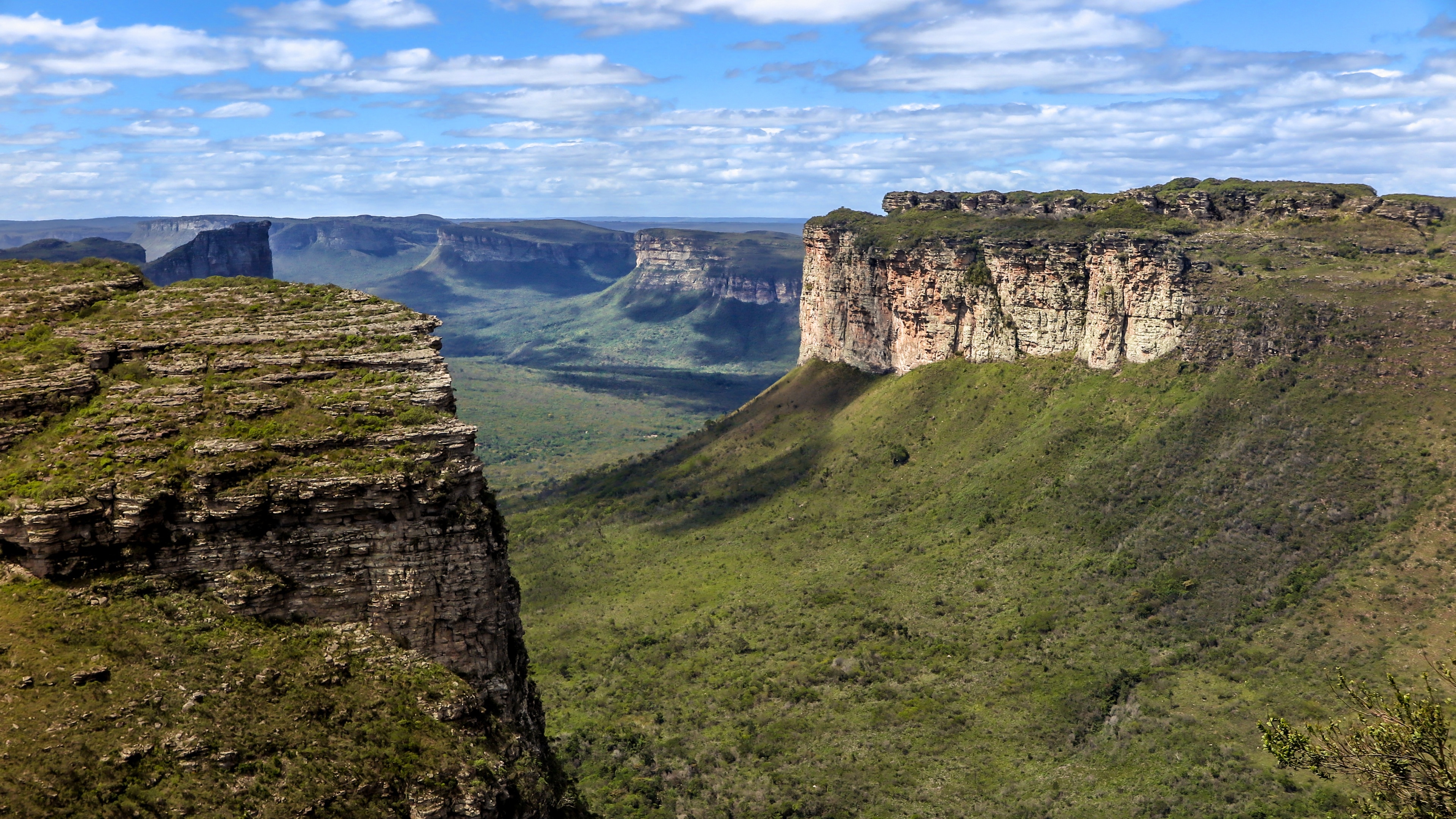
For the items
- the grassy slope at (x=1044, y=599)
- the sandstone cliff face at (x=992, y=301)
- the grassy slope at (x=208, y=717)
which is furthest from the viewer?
the sandstone cliff face at (x=992, y=301)

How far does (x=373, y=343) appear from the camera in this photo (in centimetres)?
3616

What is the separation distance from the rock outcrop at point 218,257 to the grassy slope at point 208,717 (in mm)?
148961

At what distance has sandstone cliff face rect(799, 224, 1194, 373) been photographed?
87.0m

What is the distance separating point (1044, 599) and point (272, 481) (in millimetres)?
56264

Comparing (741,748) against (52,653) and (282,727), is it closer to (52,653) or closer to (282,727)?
(282,727)

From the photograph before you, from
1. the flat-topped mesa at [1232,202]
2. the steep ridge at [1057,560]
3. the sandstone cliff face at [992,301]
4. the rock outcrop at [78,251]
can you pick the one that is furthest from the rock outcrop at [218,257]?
the flat-topped mesa at [1232,202]

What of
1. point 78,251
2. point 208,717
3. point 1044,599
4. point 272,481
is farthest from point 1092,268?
point 78,251

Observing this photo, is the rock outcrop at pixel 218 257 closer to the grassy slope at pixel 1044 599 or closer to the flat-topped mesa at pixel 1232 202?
the grassy slope at pixel 1044 599

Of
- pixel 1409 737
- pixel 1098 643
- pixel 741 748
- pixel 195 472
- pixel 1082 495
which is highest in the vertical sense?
pixel 195 472

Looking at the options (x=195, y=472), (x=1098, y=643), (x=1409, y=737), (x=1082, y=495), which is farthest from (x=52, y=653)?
(x=1082, y=495)

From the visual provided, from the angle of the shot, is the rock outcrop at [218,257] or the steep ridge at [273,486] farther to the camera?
the rock outcrop at [218,257]

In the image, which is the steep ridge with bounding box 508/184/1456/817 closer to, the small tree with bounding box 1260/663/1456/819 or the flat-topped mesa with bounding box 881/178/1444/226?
the flat-topped mesa with bounding box 881/178/1444/226

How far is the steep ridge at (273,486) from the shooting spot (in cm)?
2981

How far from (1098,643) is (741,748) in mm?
23608
